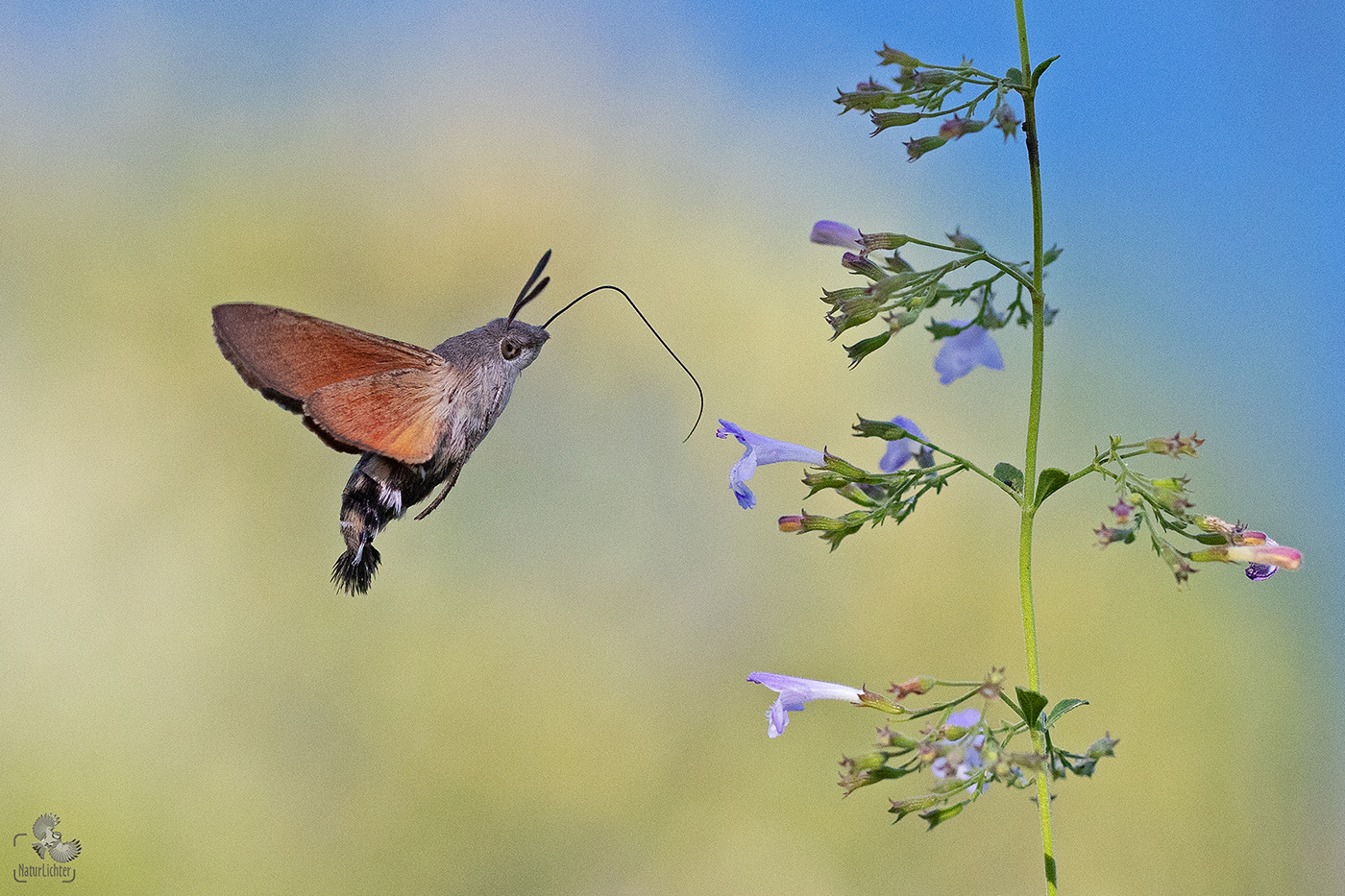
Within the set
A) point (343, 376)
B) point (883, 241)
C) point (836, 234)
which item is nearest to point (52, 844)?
point (343, 376)

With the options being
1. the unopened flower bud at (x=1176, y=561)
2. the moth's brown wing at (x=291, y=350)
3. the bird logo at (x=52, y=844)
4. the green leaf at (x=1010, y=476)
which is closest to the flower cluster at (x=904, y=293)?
the green leaf at (x=1010, y=476)

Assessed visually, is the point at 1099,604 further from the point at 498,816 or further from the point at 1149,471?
the point at 498,816

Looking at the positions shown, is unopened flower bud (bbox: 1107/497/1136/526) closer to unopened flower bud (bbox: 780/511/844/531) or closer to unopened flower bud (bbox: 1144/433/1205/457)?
unopened flower bud (bbox: 1144/433/1205/457)

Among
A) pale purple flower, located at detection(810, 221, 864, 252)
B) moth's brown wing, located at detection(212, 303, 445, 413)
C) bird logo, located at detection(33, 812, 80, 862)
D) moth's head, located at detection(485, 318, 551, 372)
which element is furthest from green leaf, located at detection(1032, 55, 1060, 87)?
bird logo, located at detection(33, 812, 80, 862)

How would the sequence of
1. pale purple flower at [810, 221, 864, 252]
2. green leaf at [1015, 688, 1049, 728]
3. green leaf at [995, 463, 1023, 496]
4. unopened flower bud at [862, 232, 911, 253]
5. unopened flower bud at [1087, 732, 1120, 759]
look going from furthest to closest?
pale purple flower at [810, 221, 864, 252]
unopened flower bud at [862, 232, 911, 253]
green leaf at [995, 463, 1023, 496]
unopened flower bud at [1087, 732, 1120, 759]
green leaf at [1015, 688, 1049, 728]

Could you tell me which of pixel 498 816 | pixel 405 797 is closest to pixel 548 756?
pixel 498 816
